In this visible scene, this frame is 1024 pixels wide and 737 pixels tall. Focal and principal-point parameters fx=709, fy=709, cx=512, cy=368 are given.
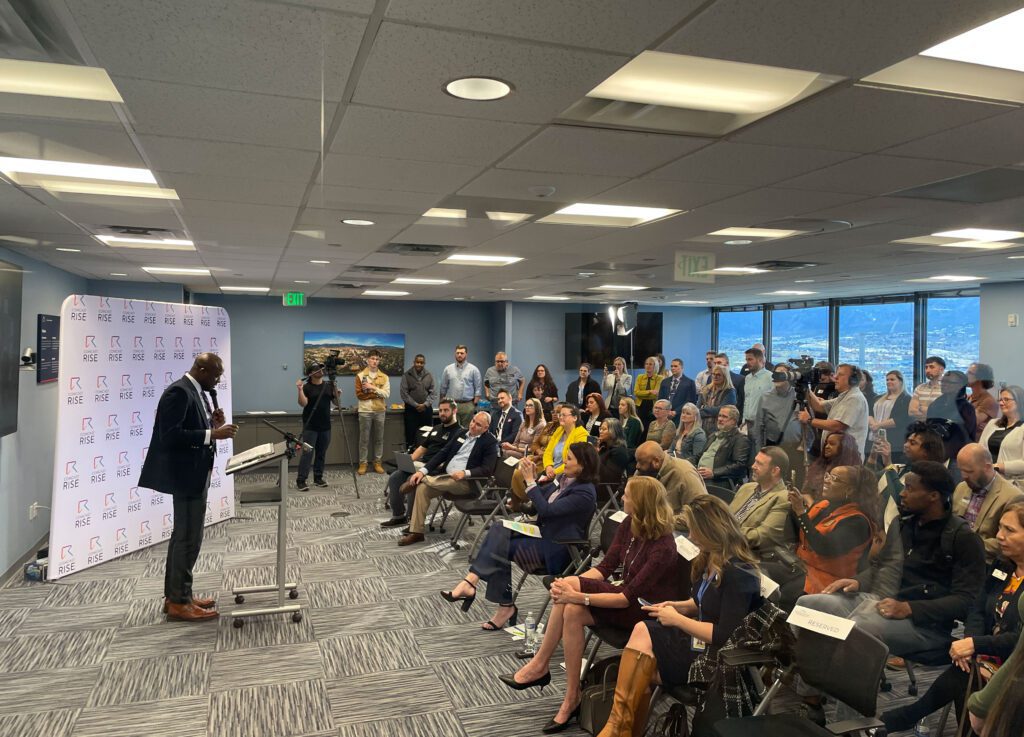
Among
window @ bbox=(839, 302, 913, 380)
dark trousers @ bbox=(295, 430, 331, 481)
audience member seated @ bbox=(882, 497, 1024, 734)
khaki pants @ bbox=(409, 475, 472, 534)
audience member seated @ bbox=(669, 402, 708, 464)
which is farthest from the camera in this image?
window @ bbox=(839, 302, 913, 380)

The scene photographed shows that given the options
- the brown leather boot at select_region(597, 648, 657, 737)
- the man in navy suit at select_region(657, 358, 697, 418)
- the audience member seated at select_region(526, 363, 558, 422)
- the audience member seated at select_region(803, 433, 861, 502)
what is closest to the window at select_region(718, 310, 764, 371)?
the audience member seated at select_region(526, 363, 558, 422)

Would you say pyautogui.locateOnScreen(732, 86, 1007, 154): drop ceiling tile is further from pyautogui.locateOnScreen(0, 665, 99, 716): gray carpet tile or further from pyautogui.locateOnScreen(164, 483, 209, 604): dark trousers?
pyautogui.locateOnScreen(0, 665, 99, 716): gray carpet tile

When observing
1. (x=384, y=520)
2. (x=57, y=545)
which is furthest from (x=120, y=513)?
(x=384, y=520)

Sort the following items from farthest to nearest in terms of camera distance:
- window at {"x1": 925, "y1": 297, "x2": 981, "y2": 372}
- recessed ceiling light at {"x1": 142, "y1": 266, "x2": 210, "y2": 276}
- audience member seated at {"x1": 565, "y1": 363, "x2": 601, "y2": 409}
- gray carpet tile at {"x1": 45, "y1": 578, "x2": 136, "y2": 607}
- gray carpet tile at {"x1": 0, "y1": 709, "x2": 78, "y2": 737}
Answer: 1. window at {"x1": 925, "y1": 297, "x2": 981, "y2": 372}
2. audience member seated at {"x1": 565, "y1": 363, "x2": 601, "y2": 409}
3. recessed ceiling light at {"x1": 142, "y1": 266, "x2": 210, "y2": 276}
4. gray carpet tile at {"x1": 45, "y1": 578, "x2": 136, "y2": 607}
5. gray carpet tile at {"x1": 0, "y1": 709, "x2": 78, "y2": 737}

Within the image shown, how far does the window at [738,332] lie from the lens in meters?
14.5

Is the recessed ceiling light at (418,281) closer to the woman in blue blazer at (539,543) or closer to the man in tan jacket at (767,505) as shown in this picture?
the woman in blue blazer at (539,543)

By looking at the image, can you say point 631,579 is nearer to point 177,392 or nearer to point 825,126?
point 825,126

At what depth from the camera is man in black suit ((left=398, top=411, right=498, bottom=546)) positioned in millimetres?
6312

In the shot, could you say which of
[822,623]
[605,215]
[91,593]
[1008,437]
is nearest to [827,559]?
[822,623]

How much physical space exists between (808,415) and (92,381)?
5473mm

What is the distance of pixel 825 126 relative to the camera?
2.73 meters

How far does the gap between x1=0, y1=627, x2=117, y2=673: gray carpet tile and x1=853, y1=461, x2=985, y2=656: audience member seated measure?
4015mm

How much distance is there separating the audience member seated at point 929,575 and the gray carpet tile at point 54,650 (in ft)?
13.2

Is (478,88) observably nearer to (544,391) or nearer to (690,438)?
(690,438)
